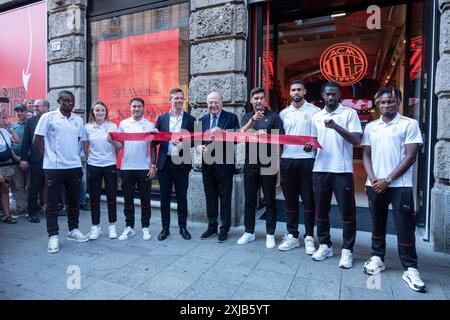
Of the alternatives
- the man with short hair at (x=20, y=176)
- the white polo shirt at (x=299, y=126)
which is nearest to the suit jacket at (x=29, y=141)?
the man with short hair at (x=20, y=176)

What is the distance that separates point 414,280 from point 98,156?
13.8 feet

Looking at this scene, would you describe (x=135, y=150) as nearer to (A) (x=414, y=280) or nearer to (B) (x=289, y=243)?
(B) (x=289, y=243)

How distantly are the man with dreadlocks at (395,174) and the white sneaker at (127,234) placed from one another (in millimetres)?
3204

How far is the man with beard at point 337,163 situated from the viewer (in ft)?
12.0

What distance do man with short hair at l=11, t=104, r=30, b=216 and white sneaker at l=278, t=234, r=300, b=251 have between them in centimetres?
493

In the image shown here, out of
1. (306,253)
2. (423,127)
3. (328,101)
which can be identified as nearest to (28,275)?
(306,253)

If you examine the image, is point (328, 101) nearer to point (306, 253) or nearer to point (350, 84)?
point (306, 253)

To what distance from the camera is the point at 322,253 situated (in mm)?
3889

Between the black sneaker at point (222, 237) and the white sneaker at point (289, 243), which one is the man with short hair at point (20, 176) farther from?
the white sneaker at point (289, 243)

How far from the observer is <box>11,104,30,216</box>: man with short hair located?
19.7 ft

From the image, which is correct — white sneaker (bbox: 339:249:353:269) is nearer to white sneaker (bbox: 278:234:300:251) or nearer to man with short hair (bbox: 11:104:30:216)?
white sneaker (bbox: 278:234:300:251)

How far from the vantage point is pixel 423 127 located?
4.65 metres

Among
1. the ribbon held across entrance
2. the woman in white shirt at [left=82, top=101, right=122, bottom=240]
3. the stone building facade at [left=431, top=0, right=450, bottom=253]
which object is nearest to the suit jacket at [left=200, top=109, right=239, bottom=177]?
the ribbon held across entrance
